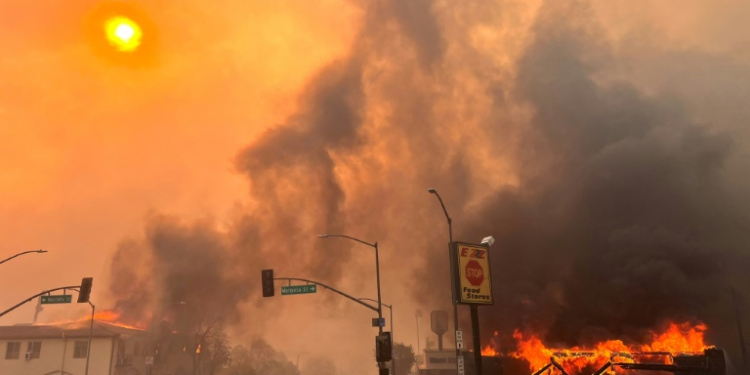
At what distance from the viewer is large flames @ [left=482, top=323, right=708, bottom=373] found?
108ft

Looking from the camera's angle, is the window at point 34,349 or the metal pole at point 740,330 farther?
the window at point 34,349

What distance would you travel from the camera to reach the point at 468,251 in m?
20.4

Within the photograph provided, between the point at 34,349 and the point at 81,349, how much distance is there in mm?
5049

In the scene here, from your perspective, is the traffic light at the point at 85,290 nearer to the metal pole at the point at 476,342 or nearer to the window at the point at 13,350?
A: the metal pole at the point at 476,342

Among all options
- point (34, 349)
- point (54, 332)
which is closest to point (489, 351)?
point (54, 332)

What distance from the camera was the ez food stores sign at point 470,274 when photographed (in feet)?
64.6

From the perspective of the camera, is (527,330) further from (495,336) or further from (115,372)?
(115,372)

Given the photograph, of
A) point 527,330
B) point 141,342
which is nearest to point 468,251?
point 527,330

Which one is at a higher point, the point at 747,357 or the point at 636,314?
the point at 636,314

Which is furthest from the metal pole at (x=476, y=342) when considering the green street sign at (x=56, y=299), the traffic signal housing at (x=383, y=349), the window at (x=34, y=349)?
the window at (x=34, y=349)

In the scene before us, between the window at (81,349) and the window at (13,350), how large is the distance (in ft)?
20.1

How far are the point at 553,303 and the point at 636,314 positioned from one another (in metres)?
7.49

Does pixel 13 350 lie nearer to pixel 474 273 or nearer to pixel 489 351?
pixel 489 351

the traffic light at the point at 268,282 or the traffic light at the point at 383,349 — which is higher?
the traffic light at the point at 268,282
